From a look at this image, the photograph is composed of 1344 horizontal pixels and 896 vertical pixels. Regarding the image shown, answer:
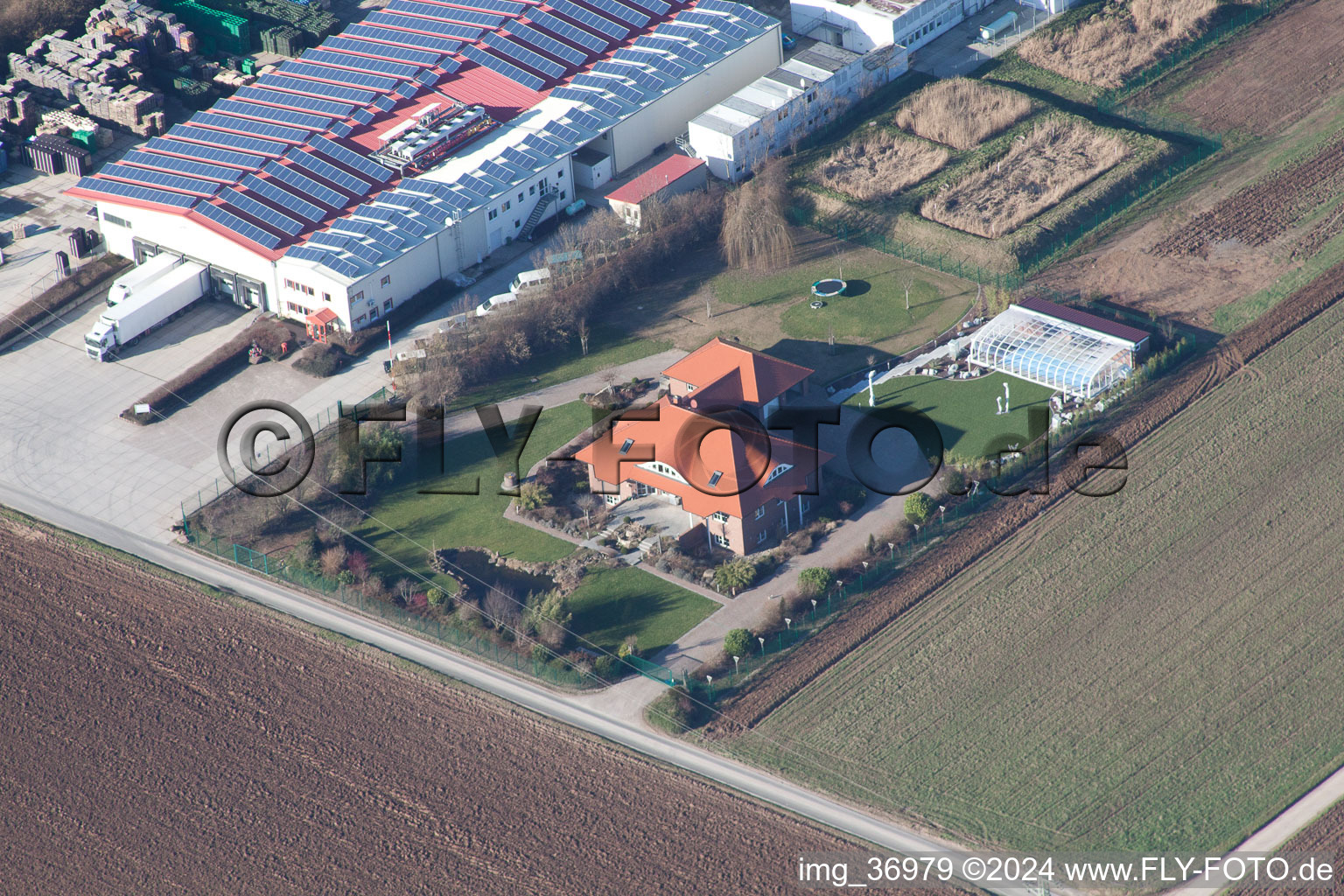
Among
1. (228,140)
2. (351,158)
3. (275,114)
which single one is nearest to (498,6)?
(275,114)

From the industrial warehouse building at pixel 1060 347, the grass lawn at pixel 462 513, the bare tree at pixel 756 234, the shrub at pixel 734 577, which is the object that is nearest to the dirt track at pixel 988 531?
the industrial warehouse building at pixel 1060 347

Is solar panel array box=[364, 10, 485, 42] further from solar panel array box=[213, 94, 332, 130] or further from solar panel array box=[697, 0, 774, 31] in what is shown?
solar panel array box=[697, 0, 774, 31]

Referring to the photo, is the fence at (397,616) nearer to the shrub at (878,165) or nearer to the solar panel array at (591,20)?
the shrub at (878,165)

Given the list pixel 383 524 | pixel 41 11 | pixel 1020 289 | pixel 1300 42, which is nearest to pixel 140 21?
pixel 41 11

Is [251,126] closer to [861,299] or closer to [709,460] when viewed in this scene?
[861,299]

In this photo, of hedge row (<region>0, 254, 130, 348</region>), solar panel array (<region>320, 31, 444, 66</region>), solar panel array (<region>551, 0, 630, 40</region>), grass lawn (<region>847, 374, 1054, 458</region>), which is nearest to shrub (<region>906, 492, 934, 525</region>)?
grass lawn (<region>847, 374, 1054, 458</region>)

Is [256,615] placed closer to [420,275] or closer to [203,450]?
[203,450]

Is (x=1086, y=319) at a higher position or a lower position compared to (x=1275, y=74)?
lower

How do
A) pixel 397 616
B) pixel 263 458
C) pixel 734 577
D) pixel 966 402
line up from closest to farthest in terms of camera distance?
pixel 397 616 < pixel 734 577 < pixel 263 458 < pixel 966 402
